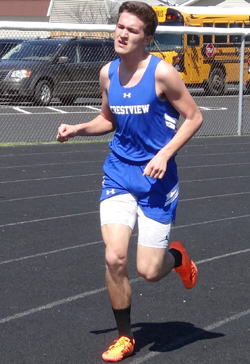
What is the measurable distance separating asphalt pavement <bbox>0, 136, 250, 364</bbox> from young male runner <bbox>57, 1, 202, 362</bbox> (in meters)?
0.40

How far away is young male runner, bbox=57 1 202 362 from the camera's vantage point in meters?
4.05

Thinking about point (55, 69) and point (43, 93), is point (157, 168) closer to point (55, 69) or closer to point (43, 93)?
point (55, 69)

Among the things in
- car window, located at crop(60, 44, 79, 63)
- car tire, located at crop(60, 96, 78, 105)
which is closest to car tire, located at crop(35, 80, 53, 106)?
car tire, located at crop(60, 96, 78, 105)

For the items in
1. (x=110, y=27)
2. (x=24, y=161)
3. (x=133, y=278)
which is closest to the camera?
(x=133, y=278)

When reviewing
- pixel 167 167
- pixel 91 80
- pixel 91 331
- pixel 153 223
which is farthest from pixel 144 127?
pixel 91 80

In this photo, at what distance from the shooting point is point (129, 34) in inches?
159

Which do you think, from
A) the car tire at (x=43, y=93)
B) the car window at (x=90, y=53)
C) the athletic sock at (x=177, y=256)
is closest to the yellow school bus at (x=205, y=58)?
the car window at (x=90, y=53)

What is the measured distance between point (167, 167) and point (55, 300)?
150 centimetres

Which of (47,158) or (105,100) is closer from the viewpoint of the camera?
(105,100)

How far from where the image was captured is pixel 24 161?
11469 mm

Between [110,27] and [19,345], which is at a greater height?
[19,345]

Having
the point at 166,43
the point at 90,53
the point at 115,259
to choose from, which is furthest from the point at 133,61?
the point at 90,53

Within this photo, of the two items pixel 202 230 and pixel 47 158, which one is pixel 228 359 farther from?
pixel 47 158

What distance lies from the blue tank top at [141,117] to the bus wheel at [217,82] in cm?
1130
